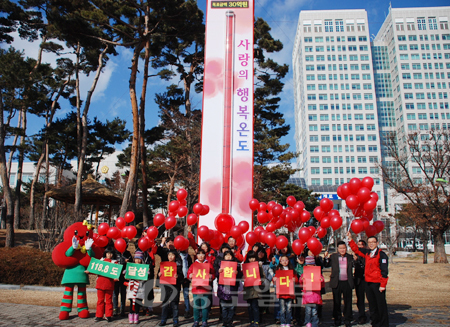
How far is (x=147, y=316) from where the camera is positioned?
667cm

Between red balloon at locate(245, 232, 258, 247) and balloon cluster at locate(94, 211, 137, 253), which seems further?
red balloon at locate(245, 232, 258, 247)

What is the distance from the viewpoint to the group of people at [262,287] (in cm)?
579

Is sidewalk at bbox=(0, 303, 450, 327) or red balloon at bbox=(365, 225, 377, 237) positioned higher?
red balloon at bbox=(365, 225, 377, 237)

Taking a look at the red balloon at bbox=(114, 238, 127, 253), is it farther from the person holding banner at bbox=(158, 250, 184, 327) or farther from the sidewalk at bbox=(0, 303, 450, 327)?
the sidewalk at bbox=(0, 303, 450, 327)

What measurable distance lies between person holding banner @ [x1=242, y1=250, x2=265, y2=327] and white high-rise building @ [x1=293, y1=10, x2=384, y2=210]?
65700 mm

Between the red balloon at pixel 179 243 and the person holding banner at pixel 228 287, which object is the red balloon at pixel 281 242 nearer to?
the person holding banner at pixel 228 287

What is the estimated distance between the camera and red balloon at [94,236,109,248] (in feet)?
22.2

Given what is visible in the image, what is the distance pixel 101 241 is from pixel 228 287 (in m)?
2.79

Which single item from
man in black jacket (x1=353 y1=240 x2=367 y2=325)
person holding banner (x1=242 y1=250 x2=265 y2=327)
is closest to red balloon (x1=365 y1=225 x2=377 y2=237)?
man in black jacket (x1=353 y1=240 x2=367 y2=325)

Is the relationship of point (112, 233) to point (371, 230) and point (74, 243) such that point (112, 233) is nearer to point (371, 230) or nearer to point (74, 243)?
point (74, 243)

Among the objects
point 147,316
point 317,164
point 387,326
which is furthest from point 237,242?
point 317,164

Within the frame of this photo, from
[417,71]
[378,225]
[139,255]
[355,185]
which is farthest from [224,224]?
[417,71]

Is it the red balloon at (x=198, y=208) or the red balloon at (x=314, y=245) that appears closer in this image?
the red balloon at (x=314, y=245)

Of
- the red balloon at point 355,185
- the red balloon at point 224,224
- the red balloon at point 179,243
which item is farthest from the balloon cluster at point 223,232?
the red balloon at point 355,185
